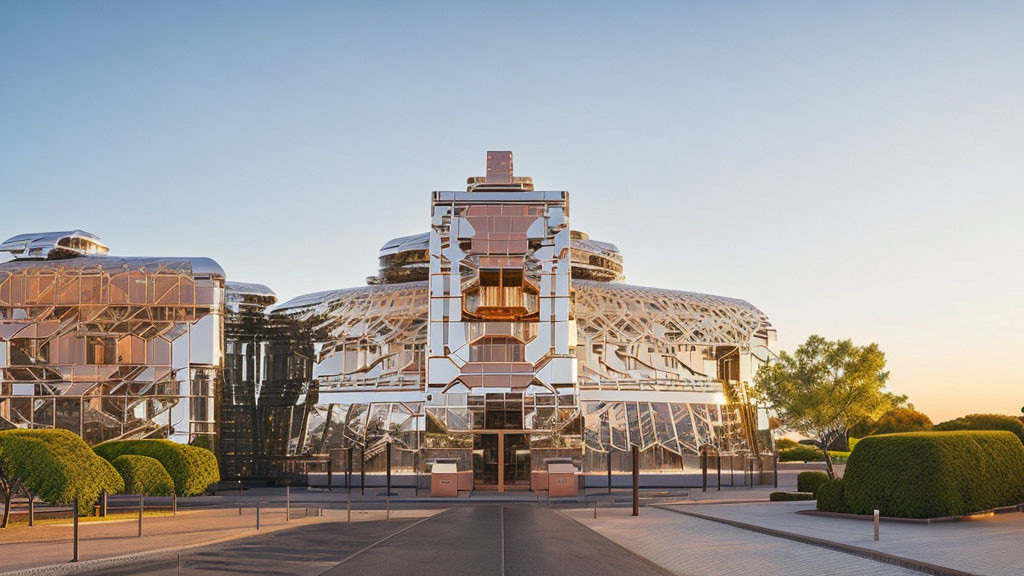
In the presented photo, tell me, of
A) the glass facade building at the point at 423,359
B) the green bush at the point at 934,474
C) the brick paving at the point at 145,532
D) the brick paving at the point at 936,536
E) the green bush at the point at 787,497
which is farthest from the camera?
the glass facade building at the point at 423,359

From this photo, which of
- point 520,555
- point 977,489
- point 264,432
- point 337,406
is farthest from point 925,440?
point 264,432

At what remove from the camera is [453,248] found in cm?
5097

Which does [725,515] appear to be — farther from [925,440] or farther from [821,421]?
[821,421]

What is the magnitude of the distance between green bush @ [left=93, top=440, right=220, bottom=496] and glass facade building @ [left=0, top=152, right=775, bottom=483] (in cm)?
1099

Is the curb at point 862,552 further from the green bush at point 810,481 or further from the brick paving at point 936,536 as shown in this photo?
the green bush at point 810,481

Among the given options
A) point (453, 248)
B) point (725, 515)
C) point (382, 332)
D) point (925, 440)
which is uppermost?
point (453, 248)

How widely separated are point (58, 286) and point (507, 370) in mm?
21954

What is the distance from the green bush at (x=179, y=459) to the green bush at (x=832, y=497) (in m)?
21.0

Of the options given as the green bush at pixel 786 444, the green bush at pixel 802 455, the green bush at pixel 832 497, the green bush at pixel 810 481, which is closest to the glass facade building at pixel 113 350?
the green bush at pixel 810 481

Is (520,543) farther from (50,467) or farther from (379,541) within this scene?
(50,467)

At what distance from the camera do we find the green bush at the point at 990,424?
36.5 meters

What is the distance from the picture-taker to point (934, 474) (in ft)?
92.8

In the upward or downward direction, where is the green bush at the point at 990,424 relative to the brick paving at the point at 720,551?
upward

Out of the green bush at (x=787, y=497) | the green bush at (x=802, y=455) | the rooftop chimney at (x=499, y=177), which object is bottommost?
the green bush at (x=802, y=455)
